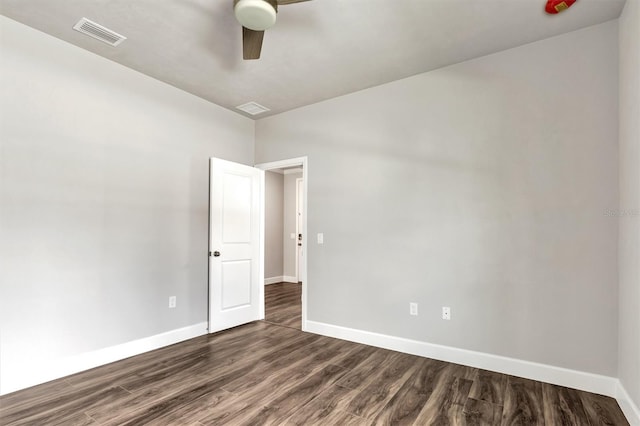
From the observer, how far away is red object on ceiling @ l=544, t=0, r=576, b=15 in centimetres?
219

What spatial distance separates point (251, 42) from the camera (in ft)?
7.36

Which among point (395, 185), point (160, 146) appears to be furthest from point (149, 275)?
point (395, 185)

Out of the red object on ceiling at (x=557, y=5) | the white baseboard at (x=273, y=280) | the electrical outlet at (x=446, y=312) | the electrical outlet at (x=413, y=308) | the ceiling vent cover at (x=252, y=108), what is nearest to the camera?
the red object on ceiling at (x=557, y=5)

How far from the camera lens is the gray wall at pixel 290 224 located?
7320 millimetres

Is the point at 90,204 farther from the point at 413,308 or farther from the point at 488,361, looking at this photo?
the point at 488,361

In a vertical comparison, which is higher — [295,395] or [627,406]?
[627,406]

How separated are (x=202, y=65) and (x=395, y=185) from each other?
7.49 feet

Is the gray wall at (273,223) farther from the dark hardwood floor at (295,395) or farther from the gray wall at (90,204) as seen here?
the dark hardwood floor at (295,395)

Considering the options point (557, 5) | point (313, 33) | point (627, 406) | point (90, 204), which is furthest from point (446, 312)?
point (90, 204)

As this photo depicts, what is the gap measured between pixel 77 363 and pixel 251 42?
9.89 ft

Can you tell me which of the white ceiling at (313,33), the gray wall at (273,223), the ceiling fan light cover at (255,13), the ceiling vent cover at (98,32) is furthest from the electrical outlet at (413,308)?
the gray wall at (273,223)

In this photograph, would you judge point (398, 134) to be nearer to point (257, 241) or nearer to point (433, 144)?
point (433, 144)

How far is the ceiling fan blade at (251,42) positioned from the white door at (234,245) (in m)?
1.78

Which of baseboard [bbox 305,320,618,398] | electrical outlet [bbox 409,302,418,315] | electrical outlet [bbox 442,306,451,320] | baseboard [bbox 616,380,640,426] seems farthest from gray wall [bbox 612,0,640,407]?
electrical outlet [bbox 409,302,418,315]
